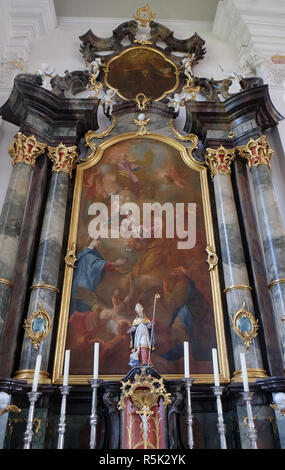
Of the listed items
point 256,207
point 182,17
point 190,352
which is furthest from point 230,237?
point 182,17

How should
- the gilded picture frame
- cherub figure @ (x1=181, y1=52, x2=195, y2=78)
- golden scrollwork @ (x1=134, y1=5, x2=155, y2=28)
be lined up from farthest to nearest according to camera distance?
1. golden scrollwork @ (x1=134, y1=5, x2=155, y2=28)
2. cherub figure @ (x1=181, y1=52, x2=195, y2=78)
3. the gilded picture frame

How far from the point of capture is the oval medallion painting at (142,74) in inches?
338

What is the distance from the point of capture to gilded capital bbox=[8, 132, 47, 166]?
694 centimetres

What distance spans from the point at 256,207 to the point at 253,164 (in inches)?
29.5

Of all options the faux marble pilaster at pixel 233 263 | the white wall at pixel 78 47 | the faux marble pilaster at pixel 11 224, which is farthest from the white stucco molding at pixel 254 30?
the faux marble pilaster at pixel 11 224

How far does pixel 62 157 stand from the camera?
282 inches

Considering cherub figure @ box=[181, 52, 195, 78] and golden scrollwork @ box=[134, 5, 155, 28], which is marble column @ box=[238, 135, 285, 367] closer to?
cherub figure @ box=[181, 52, 195, 78]

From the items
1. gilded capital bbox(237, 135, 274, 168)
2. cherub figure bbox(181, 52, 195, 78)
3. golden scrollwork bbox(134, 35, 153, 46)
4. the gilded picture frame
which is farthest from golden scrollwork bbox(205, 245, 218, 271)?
golden scrollwork bbox(134, 35, 153, 46)

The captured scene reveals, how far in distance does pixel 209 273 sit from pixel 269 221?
1233 mm

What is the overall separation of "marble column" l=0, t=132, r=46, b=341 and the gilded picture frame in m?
0.78

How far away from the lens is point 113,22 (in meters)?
10.2

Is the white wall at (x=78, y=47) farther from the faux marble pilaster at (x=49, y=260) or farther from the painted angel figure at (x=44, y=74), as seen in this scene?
the faux marble pilaster at (x=49, y=260)

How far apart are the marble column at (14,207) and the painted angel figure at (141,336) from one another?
5.71ft

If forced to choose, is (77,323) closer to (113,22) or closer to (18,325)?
(18,325)
